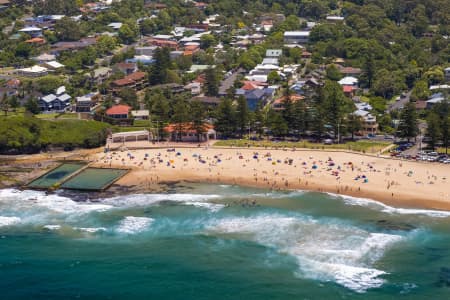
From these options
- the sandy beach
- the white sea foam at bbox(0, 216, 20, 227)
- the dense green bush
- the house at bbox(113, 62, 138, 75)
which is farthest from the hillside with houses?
the white sea foam at bbox(0, 216, 20, 227)

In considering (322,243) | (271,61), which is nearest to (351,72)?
(271,61)

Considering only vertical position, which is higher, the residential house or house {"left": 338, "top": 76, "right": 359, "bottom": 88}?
the residential house

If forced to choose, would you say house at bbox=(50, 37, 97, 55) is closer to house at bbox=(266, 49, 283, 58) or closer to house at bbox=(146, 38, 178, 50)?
house at bbox=(146, 38, 178, 50)

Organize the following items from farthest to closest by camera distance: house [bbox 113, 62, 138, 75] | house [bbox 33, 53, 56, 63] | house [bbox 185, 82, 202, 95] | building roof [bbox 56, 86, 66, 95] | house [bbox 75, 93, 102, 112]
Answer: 1. house [bbox 33, 53, 56, 63]
2. house [bbox 113, 62, 138, 75]
3. house [bbox 185, 82, 202, 95]
4. building roof [bbox 56, 86, 66, 95]
5. house [bbox 75, 93, 102, 112]

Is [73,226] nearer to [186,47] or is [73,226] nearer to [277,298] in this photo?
[277,298]

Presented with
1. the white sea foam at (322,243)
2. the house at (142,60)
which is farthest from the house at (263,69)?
the white sea foam at (322,243)

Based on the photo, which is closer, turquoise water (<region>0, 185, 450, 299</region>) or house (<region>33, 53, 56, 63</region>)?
turquoise water (<region>0, 185, 450, 299</region>)

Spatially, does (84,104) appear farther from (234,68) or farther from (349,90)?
(349,90)

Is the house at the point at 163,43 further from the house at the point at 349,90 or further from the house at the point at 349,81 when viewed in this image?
the house at the point at 349,90
